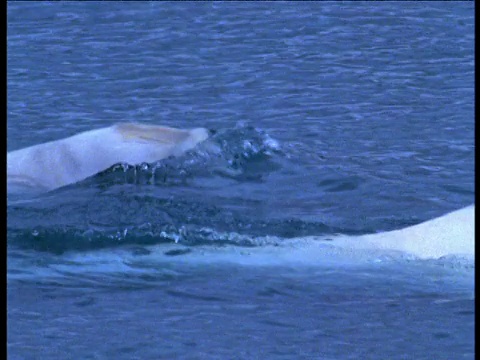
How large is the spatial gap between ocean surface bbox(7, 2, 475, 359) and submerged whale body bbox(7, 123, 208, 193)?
0.37 ft

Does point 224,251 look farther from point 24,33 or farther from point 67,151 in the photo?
point 24,33

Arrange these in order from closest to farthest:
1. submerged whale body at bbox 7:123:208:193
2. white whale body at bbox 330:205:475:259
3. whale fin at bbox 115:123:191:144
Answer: white whale body at bbox 330:205:475:259 → submerged whale body at bbox 7:123:208:193 → whale fin at bbox 115:123:191:144

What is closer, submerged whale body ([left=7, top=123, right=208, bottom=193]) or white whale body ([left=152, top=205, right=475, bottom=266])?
white whale body ([left=152, top=205, right=475, bottom=266])

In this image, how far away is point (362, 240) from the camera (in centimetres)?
821

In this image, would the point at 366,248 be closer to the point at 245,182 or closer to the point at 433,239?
the point at 433,239

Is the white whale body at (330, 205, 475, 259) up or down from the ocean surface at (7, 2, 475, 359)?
up

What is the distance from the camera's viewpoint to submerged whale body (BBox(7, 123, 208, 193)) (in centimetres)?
967

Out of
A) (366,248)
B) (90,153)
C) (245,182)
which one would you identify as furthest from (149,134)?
(366,248)

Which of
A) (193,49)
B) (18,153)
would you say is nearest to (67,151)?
(18,153)

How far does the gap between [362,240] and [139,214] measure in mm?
1677

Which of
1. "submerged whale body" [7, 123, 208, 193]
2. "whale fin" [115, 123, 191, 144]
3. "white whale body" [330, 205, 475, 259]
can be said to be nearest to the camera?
"white whale body" [330, 205, 475, 259]

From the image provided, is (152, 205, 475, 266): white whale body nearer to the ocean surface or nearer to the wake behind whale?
the ocean surface

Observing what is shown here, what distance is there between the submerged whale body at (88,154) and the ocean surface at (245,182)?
0.37 feet

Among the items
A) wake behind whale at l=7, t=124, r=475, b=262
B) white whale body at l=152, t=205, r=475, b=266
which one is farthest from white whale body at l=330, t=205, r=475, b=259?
wake behind whale at l=7, t=124, r=475, b=262
